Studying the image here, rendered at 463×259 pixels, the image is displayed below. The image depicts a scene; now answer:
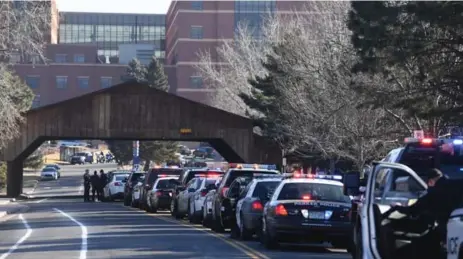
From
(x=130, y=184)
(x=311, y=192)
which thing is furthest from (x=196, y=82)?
(x=311, y=192)

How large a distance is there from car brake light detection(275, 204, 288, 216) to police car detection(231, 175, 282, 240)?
1884 millimetres

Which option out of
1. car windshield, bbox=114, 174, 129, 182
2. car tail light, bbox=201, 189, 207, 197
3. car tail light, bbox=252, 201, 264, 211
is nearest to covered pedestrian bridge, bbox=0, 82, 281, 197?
car windshield, bbox=114, 174, 129, 182

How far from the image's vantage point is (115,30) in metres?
147

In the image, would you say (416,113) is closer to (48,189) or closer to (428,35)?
(428,35)

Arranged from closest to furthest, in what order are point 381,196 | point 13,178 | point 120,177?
point 381,196, point 120,177, point 13,178

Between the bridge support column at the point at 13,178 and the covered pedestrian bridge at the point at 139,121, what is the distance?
1.04 meters

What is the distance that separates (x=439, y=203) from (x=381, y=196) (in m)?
1.94

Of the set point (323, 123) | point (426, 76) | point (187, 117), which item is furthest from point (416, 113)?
point (187, 117)

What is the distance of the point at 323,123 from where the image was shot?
35.9 meters

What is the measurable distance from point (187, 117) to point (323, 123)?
19.1 m

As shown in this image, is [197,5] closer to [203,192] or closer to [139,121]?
[139,121]

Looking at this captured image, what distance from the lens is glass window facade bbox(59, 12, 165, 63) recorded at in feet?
477

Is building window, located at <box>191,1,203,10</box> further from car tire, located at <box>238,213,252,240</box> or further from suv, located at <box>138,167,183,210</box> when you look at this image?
car tire, located at <box>238,213,252,240</box>

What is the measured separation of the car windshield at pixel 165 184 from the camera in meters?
37.2
